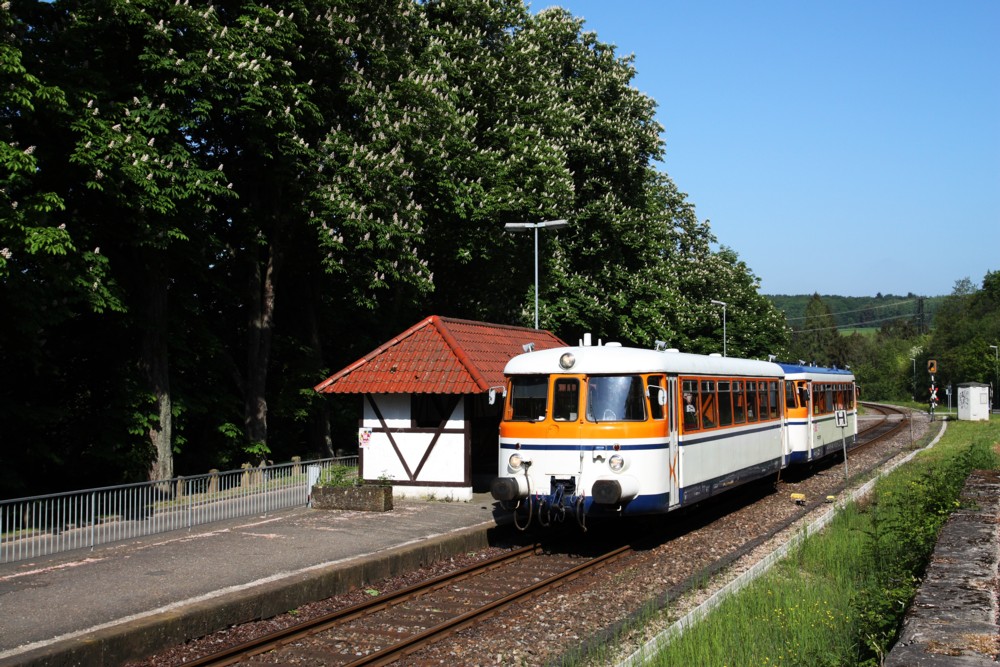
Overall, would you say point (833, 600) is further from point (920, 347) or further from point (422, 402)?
point (920, 347)

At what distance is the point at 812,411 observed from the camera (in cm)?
2434

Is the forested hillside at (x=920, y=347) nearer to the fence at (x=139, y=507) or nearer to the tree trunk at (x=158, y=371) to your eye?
the tree trunk at (x=158, y=371)

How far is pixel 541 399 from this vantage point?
14570 mm

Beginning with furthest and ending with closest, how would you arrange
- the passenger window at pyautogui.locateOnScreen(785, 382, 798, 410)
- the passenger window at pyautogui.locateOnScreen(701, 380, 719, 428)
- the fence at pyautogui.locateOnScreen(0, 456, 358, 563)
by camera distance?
the passenger window at pyautogui.locateOnScreen(785, 382, 798, 410) < the passenger window at pyautogui.locateOnScreen(701, 380, 719, 428) < the fence at pyautogui.locateOnScreen(0, 456, 358, 563)

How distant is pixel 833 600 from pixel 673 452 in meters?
5.00

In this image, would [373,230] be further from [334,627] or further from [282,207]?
[334,627]

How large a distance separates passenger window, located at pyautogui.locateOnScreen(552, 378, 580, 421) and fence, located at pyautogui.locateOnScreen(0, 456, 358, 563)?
6398mm

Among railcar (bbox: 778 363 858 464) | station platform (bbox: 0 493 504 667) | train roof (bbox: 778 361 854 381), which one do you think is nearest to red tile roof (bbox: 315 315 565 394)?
station platform (bbox: 0 493 504 667)

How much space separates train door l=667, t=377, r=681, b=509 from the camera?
47.2ft

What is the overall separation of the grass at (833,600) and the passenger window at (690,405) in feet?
8.60

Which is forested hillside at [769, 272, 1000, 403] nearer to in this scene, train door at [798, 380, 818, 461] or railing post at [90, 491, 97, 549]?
train door at [798, 380, 818, 461]

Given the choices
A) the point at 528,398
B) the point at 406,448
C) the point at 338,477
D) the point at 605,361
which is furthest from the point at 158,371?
the point at 605,361

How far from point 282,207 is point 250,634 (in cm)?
1752

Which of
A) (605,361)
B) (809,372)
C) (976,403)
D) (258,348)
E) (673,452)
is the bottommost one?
(976,403)
